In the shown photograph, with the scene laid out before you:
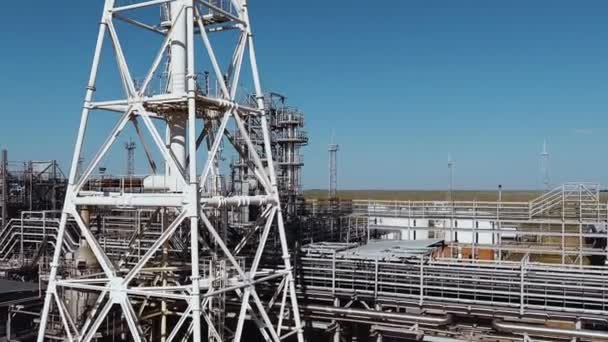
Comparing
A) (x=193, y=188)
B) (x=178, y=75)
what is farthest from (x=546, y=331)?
(x=178, y=75)

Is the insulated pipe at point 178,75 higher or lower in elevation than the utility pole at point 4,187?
higher

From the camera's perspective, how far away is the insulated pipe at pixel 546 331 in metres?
13.9

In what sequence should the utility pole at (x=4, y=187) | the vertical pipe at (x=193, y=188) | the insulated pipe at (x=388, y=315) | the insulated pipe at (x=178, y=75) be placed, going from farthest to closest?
the utility pole at (x=4, y=187) → the insulated pipe at (x=388, y=315) → the insulated pipe at (x=178, y=75) → the vertical pipe at (x=193, y=188)

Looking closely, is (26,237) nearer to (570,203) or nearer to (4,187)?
(4,187)

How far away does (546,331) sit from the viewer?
47.2 ft

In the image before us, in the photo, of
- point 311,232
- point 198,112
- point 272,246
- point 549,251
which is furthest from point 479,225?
point 198,112

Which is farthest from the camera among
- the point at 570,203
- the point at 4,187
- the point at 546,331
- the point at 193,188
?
the point at 4,187

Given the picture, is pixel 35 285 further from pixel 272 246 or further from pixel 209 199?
pixel 209 199

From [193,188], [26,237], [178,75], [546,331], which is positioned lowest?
[546,331]

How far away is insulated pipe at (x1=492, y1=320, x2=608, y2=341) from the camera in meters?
13.9

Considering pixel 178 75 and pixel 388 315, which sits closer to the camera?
pixel 178 75

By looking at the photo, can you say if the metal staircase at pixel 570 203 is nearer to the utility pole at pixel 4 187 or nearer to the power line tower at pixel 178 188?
the power line tower at pixel 178 188

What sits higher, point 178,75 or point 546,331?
point 178,75

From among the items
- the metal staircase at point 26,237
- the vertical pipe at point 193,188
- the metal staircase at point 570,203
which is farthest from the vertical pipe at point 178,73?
the metal staircase at point 570,203
